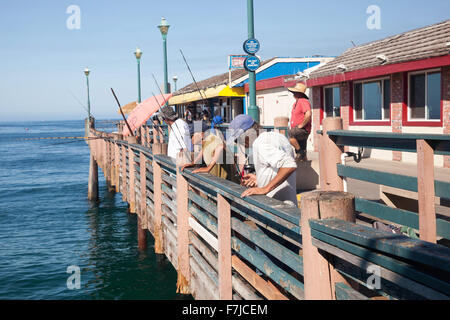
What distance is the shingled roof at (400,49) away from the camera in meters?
10.8

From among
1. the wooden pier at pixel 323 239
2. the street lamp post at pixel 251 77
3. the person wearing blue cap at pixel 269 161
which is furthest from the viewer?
the street lamp post at pixel 251 77

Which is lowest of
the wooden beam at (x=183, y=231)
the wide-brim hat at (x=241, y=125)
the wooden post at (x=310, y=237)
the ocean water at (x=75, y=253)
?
the ocean water at (x=75, y=253)

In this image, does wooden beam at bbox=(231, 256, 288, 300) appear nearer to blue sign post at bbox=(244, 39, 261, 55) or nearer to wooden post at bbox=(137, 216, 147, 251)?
wooden post at bbox=(137, 216, 147, 251)

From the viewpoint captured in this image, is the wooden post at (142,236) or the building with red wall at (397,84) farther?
the building with red wall at (397,84)

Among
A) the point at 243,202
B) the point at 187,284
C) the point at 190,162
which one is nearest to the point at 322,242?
the point at 243,202

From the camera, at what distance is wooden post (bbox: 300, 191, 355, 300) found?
246 centimetres

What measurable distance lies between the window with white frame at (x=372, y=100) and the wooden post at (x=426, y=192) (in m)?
9.93

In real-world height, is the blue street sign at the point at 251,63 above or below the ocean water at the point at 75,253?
above

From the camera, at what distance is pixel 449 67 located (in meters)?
10.6

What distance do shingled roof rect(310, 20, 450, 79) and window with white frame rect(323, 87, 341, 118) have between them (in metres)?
0.75

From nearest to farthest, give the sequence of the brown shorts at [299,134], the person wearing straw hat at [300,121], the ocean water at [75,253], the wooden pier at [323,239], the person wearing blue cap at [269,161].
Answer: the wooden pier at [323,239] → the person wearing blue cap at [269,161] → the person wearing straw hat at [300,121] → the brown shorts at [299,134] → the ocean water at [75,253]

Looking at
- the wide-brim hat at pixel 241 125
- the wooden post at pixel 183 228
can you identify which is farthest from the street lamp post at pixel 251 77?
the wide-brim hat at pixel 241 125

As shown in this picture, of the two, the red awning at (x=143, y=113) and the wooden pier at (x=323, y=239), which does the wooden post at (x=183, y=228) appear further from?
the red awning at (x=143, y=113)
